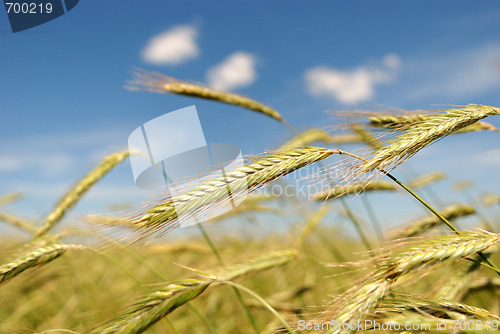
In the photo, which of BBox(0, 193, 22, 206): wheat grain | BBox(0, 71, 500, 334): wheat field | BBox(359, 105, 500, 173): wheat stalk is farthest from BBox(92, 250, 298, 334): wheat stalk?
BBox(0, 193, 22, 206): wheat grain

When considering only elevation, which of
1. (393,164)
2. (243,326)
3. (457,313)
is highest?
(393,164)

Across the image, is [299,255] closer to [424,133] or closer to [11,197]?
[424,133]

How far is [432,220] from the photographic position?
2.08 m

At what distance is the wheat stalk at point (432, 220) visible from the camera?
2053 mm

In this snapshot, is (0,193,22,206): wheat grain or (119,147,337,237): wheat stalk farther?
(0,193,22,206): wheat grain

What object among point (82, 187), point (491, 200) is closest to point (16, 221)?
point (82, 187)

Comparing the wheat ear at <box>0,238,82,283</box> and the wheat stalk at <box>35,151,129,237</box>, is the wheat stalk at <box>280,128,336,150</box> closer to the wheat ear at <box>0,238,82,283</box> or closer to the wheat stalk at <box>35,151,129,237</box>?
the wheat stalk at <box>35,151,129,237</box>

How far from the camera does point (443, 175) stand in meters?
3.68

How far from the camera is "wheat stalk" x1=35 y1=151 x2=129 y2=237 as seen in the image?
2678mm

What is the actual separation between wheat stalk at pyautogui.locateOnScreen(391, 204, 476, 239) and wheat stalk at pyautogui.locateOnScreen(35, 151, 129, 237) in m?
2.03

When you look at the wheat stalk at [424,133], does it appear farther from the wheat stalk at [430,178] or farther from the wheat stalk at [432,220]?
the wheat stalk at [430,178]

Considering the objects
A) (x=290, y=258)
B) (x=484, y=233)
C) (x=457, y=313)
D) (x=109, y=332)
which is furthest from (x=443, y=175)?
(x=109, y=332)

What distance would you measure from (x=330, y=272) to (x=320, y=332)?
2537 mm

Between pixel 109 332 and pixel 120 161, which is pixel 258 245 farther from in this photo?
pixel 109 332
